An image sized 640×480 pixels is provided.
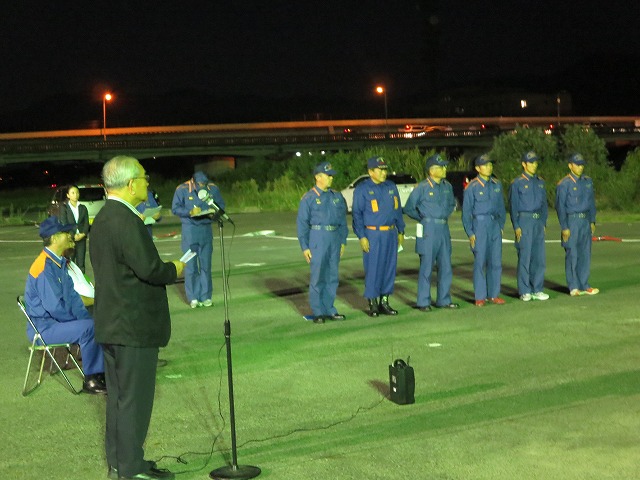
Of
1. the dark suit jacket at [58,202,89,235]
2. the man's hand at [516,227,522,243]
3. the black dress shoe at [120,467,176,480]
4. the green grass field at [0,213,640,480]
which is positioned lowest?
the green grass field at [0,213,640,480]

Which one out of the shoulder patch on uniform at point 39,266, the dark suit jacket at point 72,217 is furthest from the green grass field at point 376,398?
the dark suit jacket at point 72,217

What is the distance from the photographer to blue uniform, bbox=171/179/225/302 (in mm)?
14086

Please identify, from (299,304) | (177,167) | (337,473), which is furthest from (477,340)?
(177,167)

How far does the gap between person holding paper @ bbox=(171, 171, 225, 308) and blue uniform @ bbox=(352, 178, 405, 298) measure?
222cm

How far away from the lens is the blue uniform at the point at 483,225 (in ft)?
43.8

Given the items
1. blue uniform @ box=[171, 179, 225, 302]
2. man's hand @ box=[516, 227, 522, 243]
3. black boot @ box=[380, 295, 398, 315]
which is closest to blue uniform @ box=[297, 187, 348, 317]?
black boot @ box=[380, 295, 398, 315]

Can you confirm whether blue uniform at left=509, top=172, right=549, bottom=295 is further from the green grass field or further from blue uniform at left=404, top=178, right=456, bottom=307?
blue uniform at left=404, top=178, right=456, bottom=307

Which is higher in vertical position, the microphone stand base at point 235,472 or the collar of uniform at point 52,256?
the collar of uniform at point 52,256

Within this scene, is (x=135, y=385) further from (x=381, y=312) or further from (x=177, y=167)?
(x=177, y=167)

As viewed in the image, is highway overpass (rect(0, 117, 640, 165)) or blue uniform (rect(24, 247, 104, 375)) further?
highway overpass (rect(0, 117, 640, 165))

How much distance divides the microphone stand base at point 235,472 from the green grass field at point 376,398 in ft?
0.40

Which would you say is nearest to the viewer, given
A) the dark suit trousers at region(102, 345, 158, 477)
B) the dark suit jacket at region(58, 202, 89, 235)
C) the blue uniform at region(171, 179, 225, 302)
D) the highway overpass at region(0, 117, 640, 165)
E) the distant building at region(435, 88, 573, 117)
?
the dark suit trousers at region(102, 345, 158, 477)

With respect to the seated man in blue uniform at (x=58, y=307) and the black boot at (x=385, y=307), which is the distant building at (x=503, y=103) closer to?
the black boot at (x=385, y=307)

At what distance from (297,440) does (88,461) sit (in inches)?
58.6
